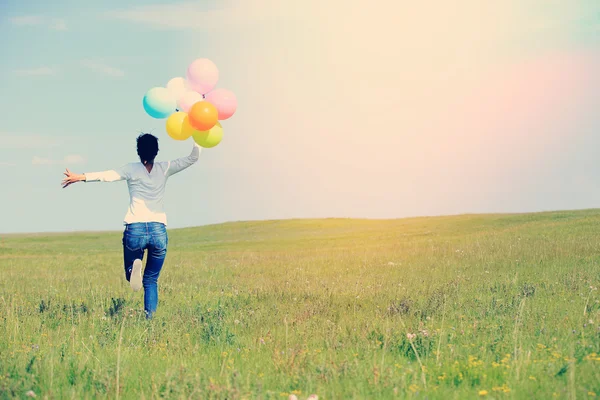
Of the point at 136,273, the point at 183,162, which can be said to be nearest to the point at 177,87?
the point at 183,162

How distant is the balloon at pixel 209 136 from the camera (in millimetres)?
9992

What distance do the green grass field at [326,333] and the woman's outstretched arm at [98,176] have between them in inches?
91.7

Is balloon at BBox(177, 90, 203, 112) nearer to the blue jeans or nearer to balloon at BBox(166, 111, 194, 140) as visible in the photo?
balloon at BBox(166, 111, 194, 140)

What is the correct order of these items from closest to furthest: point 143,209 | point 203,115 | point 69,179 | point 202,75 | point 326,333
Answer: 1. point 326,333
2. point 69,179
3. point 143,209
4. point 203,115
5. point 202,75

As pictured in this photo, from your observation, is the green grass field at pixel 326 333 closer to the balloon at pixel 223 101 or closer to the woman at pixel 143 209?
the woman at pixel 143 209

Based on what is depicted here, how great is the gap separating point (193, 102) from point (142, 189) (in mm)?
1861

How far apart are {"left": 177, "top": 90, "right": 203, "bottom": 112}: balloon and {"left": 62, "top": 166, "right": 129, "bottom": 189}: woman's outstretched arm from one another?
159cm

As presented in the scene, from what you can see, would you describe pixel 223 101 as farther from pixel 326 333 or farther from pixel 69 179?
pixel 326 333

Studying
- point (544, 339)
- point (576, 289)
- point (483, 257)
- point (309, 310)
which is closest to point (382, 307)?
point (309, 310)

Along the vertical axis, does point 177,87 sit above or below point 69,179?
above

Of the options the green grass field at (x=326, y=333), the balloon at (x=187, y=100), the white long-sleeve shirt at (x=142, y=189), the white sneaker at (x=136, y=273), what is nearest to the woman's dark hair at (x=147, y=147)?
the white long-sleeve shirt at (x=142, y=189)

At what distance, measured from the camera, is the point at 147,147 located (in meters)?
9.43

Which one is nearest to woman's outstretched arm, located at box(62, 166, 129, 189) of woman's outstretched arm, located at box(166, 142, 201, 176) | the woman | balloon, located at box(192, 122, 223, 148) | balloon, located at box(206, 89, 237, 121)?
the woman

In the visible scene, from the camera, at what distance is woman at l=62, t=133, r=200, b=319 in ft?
30.4
